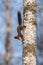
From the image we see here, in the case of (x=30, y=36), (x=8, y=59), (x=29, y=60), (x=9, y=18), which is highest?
(x=30, y=36)

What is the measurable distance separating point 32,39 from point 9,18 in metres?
6.86

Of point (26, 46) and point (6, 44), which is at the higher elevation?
point (26, 46)

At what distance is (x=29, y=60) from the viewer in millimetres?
2885

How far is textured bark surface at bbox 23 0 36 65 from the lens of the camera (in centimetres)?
289

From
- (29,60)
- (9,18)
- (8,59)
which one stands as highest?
(29,60)

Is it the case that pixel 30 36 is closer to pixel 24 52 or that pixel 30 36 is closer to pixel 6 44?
pixel 24 52

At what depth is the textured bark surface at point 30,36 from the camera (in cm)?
289

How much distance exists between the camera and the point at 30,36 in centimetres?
293

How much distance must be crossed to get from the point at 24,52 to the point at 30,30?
0.20 metres

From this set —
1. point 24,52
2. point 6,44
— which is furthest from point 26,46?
point 6,44

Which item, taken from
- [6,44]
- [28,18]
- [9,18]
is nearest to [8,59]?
[6,44]

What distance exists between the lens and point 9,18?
976 centimetres

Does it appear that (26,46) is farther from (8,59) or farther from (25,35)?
(8,59)

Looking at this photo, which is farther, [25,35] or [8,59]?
[8,59]
